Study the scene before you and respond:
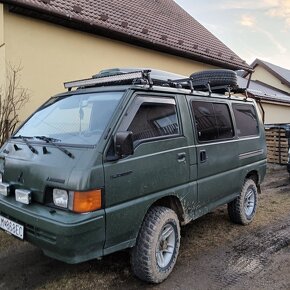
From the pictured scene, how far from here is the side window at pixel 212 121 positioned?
4156mm

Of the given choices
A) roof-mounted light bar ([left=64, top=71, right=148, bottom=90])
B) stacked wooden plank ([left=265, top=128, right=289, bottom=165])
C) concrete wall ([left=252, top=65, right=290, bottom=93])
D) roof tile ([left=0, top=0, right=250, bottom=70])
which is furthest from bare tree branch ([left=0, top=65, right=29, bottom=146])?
concrete wall ([left=252, top=65, right=290, bottom=93])

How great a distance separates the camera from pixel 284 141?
11719 mm

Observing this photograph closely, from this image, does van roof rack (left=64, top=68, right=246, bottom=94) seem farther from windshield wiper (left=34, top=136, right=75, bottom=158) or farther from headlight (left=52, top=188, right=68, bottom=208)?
headlight (left=52, top=188, right=68, bottom=208)

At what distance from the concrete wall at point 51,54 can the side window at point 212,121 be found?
4806mm

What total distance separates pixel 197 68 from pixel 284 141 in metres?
4.20

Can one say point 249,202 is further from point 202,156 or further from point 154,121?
point 154,121

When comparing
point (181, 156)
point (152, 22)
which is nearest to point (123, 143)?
point (181, 156)

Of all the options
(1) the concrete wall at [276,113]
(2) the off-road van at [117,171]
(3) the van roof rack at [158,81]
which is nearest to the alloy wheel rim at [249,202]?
(2) the off-road van at [117,171]

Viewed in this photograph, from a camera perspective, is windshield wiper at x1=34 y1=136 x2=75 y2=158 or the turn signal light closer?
the turn signal light

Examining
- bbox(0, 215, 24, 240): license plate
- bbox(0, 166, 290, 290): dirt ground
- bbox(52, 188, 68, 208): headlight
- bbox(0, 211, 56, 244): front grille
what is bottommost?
bbox(0, 166, 290, 290): dirt ground

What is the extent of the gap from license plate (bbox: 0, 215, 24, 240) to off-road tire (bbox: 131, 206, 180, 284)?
113cm

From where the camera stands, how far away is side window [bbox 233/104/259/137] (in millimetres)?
5098

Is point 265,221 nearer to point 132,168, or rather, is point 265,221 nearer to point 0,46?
point 132,168

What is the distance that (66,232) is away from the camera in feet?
8.75
